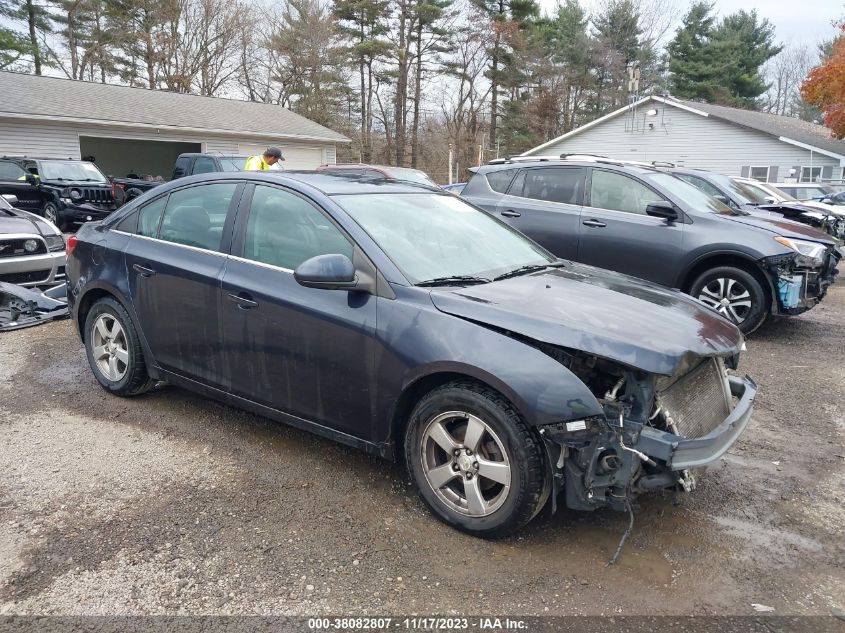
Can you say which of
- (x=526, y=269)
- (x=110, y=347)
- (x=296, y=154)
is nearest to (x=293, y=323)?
(x=526, y=269)

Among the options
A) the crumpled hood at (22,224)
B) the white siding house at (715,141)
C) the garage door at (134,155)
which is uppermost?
the white siding house at (715,141)

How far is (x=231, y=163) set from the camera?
15.1 m

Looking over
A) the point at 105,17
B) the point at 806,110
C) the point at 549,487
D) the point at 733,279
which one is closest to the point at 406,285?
the point at 549,487

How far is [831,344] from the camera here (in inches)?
262

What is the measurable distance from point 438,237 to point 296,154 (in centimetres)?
2543

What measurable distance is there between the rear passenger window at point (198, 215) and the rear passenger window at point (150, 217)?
0.06 m

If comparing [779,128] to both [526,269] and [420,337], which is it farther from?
[420,337]

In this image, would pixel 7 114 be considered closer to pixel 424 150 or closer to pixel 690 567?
pixel 690 567

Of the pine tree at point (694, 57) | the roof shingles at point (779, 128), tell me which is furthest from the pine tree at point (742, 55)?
the roof shingles at point (779, 128)

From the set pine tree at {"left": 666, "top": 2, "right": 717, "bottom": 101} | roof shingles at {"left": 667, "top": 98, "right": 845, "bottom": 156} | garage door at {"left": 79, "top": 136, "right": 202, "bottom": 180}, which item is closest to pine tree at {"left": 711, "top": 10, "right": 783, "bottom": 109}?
pine tree at {"left": 666, "top": 2, "right": 717, "bottom": 101}

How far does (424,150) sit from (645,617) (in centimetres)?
4084

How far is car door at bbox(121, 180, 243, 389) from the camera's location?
3926mm

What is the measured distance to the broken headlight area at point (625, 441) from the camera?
2.68 meters

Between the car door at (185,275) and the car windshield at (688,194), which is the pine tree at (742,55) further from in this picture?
the car door at (185,275)
